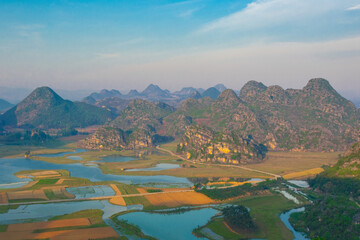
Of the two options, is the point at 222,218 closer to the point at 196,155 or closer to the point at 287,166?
the point at 287,166

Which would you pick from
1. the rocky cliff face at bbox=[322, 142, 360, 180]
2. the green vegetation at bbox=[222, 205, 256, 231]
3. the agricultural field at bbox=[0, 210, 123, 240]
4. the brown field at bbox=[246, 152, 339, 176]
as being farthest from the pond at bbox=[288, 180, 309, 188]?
the agricultural field at bbox=[0, 210, 123, 240]

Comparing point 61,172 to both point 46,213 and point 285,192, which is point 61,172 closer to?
point 46,213

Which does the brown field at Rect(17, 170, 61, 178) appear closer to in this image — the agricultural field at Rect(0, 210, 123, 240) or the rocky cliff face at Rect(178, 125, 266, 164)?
the agricultural field at Rect(0, 210, 123, 240)

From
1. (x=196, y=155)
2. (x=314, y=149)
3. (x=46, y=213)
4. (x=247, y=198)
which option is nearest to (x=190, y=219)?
(x=247, y=198)

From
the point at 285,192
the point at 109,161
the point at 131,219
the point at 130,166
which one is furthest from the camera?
the point at 109,161

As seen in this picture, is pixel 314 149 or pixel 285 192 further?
pixel 314 149

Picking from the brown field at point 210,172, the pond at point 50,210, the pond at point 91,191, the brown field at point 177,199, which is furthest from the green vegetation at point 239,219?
the brown field at point 210,172

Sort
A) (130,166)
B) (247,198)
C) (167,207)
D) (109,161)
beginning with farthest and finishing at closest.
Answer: (109,161)
(130,166)
(247,198)
(167,207)
